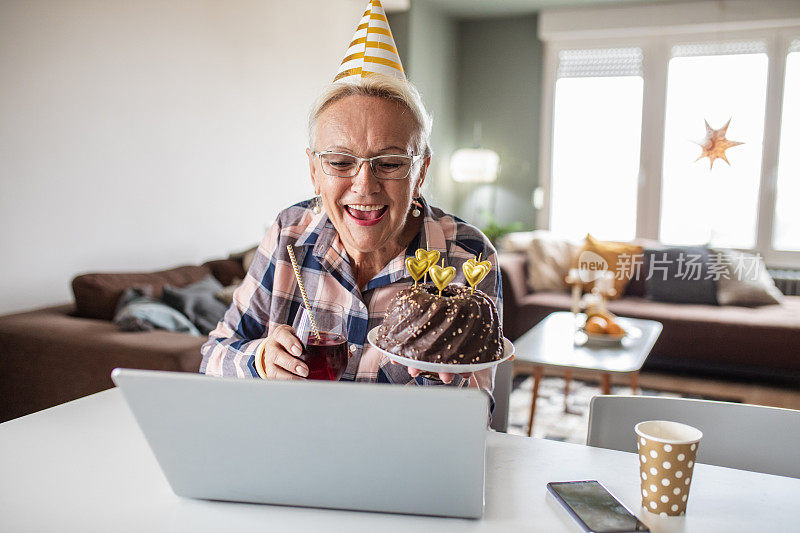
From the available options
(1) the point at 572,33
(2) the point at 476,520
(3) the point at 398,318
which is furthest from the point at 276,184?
(2) the point at 476,520

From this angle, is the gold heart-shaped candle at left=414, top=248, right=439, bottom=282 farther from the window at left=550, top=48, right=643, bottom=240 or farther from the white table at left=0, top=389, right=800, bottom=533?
the window at left=550, top=48, right=643, bottom=240

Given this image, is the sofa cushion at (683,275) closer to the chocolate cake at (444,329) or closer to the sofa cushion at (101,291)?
the sofa cushion at (101,291)

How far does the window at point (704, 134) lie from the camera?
5.09 m

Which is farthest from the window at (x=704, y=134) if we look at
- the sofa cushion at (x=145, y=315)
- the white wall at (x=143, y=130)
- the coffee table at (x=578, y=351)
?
the sofa cushion at (x=145, y=315)

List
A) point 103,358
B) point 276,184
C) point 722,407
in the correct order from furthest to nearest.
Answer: point 276,184 < point 103,358 < point 722,407

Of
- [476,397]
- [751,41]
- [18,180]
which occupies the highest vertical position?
[751,41]

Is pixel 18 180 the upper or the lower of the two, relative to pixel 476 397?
upper

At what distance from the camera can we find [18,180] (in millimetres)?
2623

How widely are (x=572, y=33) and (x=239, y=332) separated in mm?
5021

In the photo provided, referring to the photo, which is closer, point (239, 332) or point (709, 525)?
point (709, 525)

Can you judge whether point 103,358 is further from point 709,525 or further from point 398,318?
point 709,525

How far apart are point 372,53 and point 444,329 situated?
2.04 ft

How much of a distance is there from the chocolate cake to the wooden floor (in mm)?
2552

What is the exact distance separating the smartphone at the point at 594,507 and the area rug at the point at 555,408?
1.95 metres
